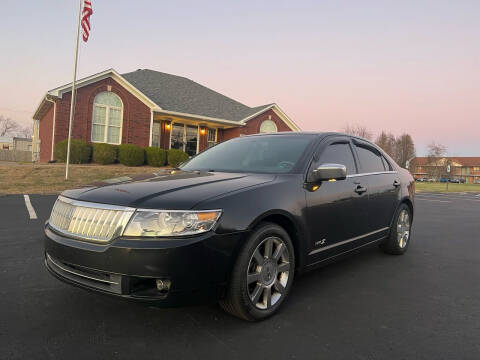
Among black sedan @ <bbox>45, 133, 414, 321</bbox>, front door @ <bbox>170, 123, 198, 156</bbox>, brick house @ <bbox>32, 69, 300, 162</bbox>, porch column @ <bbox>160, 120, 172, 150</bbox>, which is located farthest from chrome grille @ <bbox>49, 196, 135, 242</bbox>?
front door @ <bbox>170, 123, 198, 156</bbox>

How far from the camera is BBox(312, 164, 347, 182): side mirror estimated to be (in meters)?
3.11

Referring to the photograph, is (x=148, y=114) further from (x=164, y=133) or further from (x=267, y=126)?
(x=267, y=126)

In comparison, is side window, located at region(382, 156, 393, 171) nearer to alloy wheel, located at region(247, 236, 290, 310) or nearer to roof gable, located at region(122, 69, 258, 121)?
alloy wheel, located at region(247, 236, 290, 310)

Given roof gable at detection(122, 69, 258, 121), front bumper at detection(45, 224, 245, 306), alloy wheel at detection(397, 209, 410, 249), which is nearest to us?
front bumper at detection(45, 224, 245, 306)

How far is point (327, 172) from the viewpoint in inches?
122

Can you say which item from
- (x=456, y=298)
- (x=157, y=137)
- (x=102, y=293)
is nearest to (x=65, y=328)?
(x=102, y=293)

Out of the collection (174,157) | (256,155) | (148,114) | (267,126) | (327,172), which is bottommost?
(327,172)

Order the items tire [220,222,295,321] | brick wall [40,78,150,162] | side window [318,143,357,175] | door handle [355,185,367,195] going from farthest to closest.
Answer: brick wall [40,78,150,162], door handle [355,185,367,195], side window [318,143,357,175], tire [220,222,295,321]

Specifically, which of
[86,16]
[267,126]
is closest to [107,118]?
[86,16]

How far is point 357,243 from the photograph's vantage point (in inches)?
151

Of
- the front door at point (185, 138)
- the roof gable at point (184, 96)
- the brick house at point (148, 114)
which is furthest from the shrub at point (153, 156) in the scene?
the front door at point (185, 138)

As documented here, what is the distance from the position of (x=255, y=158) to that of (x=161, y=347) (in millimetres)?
2084

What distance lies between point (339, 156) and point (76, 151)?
16614mm

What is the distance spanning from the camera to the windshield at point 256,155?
3.44m
